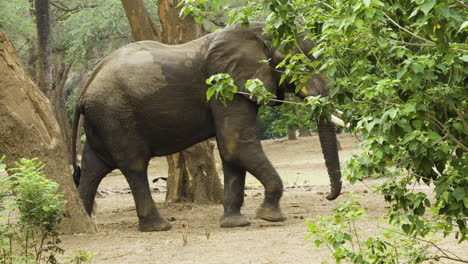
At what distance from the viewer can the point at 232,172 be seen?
9.96 metres

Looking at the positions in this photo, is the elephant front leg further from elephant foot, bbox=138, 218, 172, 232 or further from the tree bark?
the tree bark

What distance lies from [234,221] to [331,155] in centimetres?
159

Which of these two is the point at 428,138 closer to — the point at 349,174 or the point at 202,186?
the point at 349,174

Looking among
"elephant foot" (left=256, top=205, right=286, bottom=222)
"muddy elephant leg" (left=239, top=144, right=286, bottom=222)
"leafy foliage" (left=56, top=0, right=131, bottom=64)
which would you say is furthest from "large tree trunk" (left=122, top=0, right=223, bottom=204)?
"leafy foliage" (left=56, top=0, right=131, bottom=64)

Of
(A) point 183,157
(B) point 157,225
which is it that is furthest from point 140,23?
(B) point 157,225

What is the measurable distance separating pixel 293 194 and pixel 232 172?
5.38m

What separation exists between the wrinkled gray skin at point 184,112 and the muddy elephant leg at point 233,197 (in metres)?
0.01

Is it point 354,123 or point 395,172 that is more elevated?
point 354,123

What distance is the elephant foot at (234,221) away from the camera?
378 inches

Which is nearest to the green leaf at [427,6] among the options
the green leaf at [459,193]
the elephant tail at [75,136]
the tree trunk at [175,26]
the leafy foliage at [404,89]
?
the leafy foliage at [404,89]

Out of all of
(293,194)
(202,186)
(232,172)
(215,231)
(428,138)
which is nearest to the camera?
(428,138)

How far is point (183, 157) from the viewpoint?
13188mm

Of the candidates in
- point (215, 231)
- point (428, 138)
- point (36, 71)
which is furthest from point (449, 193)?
point (36, 71)

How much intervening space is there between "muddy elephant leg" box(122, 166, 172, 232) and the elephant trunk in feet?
7.39
